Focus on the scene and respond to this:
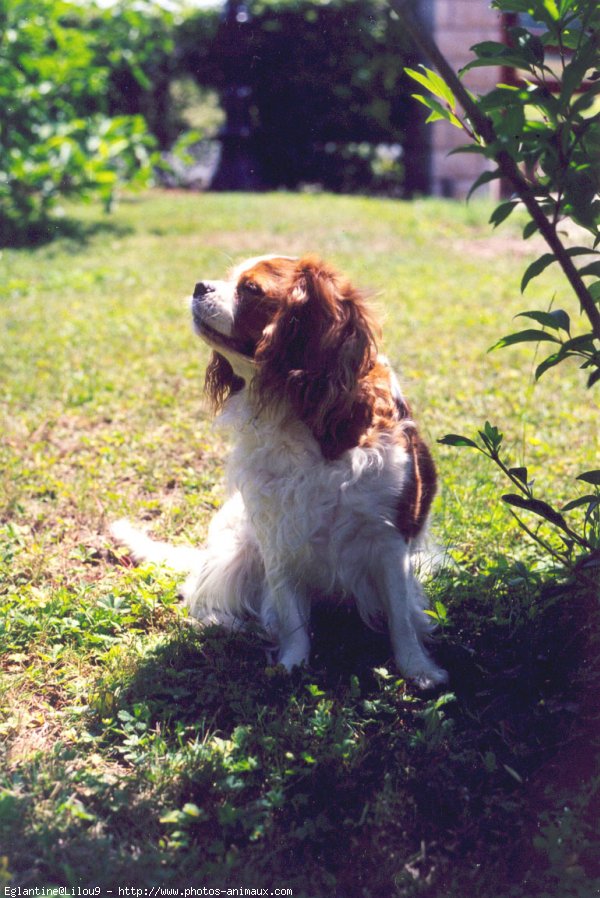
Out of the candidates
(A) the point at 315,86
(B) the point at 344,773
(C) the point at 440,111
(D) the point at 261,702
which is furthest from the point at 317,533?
(A) the point at 315,86

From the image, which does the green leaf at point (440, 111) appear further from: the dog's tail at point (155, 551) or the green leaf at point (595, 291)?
the dog's tail at point (155, 551)

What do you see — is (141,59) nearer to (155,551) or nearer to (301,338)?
(155,551)

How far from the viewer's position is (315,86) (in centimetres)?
A: 1377

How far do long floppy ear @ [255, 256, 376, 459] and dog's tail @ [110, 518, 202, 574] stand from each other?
0.81 meters

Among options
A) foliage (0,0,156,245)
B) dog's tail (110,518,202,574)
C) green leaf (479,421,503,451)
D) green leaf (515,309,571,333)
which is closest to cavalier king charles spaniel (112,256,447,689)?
green leaf (479,421,503,451)

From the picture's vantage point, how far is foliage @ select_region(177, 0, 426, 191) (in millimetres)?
13672

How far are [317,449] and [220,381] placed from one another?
1.47ft

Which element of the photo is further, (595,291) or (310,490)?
(310,490)

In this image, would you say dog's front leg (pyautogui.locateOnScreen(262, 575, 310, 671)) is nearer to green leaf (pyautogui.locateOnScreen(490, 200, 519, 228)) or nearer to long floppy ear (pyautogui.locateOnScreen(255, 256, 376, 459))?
long floppy ear (pyautogui.locateOnScreen(255, 256, 376, 459))

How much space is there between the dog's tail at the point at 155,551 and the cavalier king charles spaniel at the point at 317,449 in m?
0.49

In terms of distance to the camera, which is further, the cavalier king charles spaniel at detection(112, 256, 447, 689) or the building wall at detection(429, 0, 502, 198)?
the building wall at detection(429, 0, 502, 198)

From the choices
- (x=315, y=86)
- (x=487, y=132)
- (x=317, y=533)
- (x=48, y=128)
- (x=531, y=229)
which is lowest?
(x=48, y=128)

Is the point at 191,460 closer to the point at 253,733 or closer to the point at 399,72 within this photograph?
the point at 253,733

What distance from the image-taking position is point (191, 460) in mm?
4309
